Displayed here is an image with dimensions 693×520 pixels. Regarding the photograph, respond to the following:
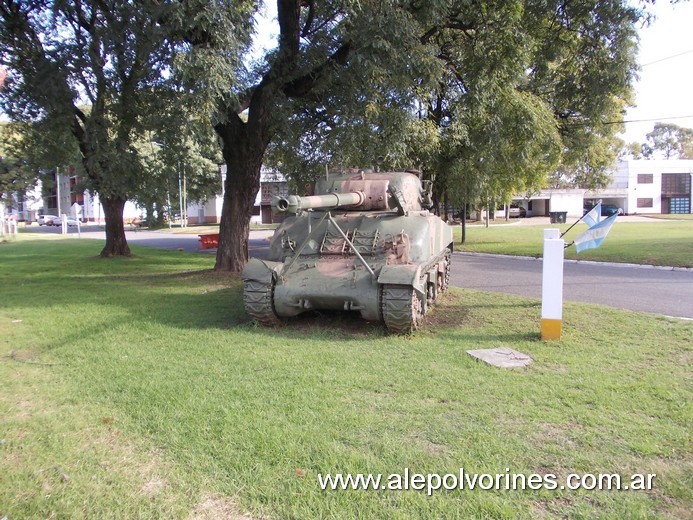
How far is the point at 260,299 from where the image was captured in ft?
24.6

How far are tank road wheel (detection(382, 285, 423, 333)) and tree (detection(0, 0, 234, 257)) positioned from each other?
18.6 ft

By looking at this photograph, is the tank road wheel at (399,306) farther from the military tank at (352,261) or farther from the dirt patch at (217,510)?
the dirt patch at (217,510)

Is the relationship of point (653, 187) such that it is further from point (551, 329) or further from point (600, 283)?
point (551, 329)

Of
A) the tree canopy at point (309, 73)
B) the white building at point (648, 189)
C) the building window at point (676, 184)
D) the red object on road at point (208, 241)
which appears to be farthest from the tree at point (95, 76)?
the building window at point (676, 184)

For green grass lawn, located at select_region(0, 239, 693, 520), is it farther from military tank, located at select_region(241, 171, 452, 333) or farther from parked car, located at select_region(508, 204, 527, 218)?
parked car, located at select_region(508, 204, 527, 218)

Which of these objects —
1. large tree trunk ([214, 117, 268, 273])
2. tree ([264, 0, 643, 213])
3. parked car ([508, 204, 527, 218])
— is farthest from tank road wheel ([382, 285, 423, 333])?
parked car ([508, 204, 527, 218])

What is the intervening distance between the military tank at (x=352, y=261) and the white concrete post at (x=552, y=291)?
1.57m

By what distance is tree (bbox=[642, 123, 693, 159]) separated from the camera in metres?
76.0

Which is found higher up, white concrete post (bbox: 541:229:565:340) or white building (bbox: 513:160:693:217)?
white building (bbox: 513:160:693:217)

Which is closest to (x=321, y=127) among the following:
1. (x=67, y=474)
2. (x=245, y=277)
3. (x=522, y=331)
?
(x=245, y=277)

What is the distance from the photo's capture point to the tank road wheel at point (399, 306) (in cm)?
688

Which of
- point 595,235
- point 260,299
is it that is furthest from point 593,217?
point 260,299

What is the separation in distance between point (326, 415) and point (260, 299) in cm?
339

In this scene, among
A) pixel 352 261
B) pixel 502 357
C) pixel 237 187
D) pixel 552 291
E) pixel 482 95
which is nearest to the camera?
pixel 502 357
